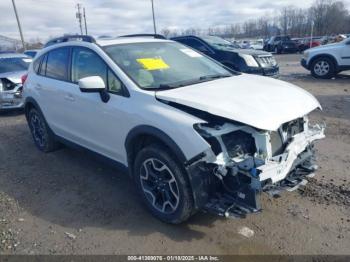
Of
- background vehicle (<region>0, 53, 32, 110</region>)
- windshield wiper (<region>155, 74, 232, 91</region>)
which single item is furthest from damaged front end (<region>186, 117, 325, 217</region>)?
background vehicle (<region>0, 53, 32, 110</region>)

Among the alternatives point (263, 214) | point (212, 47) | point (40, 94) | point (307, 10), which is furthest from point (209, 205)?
point (307, 10)

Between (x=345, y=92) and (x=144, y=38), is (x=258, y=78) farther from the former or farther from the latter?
(x=345, y=92)

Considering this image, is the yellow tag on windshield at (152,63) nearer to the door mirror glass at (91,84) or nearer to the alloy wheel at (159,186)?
the door mirror glass at (91,84)

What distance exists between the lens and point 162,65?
392 cm

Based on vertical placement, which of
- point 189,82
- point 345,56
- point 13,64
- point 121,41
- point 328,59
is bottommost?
point 328,59

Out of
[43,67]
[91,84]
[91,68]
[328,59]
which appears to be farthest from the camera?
[328,59]

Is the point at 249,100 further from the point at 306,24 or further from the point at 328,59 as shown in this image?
the point at 306,24

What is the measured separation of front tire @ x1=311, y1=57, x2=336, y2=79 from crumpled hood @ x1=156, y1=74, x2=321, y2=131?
984 cm

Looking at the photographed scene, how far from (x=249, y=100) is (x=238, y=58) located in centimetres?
658

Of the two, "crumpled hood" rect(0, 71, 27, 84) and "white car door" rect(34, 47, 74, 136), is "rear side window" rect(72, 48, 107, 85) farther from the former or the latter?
"crumpled hood" rect(0, 71, 27, 84)

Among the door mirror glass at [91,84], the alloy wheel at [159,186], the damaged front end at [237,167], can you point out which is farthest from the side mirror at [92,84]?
the damaged front end at [237,167]

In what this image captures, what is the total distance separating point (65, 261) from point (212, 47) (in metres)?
8.14

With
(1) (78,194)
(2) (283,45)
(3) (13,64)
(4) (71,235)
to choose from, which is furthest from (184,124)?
(2) (283,45)

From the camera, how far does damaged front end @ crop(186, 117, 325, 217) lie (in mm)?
2823
